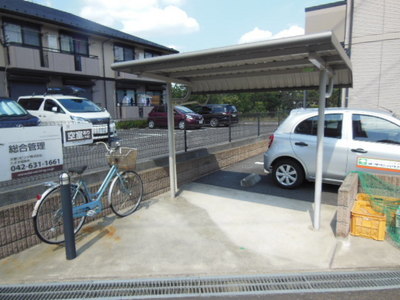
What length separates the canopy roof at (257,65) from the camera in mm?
2887

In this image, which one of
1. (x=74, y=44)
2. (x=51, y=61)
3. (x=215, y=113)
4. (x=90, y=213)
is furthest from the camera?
(x=74, y=44)

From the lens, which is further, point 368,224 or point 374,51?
point 374,51

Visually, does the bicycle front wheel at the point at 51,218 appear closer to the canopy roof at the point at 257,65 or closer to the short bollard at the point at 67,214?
the short bollard at the point at 67,214

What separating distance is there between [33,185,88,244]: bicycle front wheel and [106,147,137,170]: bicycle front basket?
676 mm

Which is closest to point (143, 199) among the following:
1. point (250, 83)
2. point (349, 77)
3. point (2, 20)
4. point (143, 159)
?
point (143, 159)

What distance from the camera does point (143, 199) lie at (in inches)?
191

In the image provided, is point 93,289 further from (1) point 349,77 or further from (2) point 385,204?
(1) point 349,77

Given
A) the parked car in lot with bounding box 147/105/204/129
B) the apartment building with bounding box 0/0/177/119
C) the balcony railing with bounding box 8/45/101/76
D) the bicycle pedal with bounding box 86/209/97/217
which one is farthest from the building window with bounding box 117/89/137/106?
the bicycle pedal with bounding box 86/209/97/217

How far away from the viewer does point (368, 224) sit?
337 centimetres

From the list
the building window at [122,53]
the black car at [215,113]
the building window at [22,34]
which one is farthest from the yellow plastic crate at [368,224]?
the building window at [122,53]


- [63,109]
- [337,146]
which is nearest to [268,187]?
[337,146]

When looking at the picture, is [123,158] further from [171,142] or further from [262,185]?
[262,185]

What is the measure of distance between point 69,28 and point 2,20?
11.8ft

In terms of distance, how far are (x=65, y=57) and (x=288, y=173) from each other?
15.6 meters
